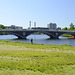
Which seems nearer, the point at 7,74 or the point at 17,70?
the point at 7,74

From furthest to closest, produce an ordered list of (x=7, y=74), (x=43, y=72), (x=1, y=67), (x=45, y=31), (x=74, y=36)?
(x=74, y=36)
(x=45, y=31)
(x=1, y=67)
(x=43, y=72)
(x=7, y=74)

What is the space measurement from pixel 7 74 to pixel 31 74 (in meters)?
1.35

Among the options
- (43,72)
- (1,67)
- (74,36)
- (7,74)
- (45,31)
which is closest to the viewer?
(7,74)

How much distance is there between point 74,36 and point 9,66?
78616mm

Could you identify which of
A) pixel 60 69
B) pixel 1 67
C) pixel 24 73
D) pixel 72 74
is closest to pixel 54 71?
pixel 60 69

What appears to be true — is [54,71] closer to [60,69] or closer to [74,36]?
[60,69]

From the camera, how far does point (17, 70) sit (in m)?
8.55

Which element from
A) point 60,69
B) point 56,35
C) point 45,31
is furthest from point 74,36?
point 60,69

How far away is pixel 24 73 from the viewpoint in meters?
8.02

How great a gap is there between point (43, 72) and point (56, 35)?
72.4 m

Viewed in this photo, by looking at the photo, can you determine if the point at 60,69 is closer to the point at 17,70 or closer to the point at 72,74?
the point at 72,74

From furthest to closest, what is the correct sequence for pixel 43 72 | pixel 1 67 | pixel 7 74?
pixel 1 67 → pixel 43 72 → pixel 7 74

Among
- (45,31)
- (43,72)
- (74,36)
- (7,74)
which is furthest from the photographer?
(74,36)

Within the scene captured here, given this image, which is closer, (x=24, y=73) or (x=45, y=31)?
(x=24, y=73)
